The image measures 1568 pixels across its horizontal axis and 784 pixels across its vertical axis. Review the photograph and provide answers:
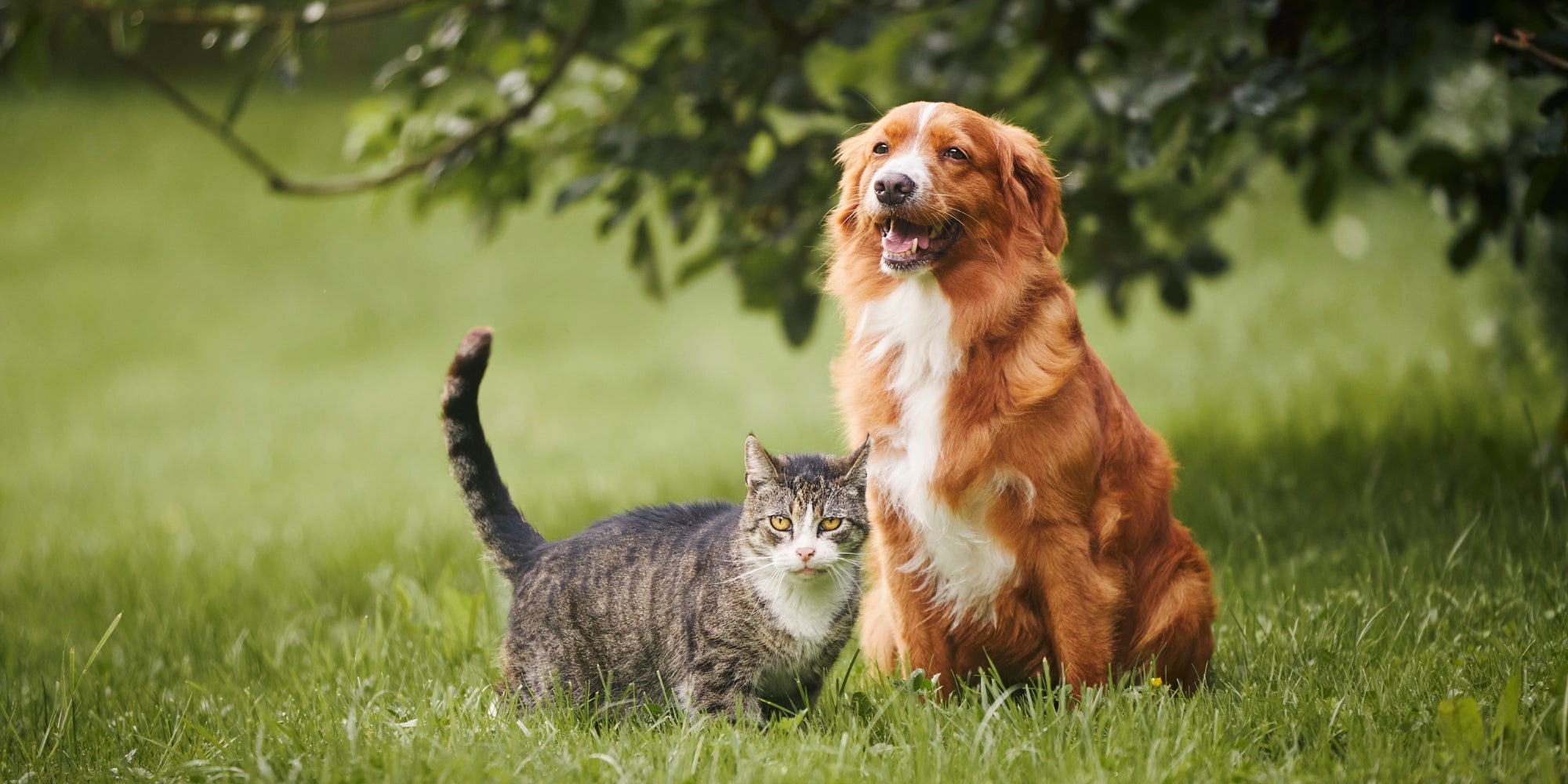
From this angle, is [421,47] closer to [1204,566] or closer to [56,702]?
[56,702]

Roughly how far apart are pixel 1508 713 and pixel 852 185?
1714mm

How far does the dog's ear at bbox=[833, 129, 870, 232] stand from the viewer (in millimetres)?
2627

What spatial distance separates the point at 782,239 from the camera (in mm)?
Result: 4215

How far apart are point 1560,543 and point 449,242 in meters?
12.0

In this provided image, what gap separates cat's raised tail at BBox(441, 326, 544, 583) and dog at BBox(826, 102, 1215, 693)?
34.5 inches

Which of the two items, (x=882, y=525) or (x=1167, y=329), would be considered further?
(x=1167, y=329)

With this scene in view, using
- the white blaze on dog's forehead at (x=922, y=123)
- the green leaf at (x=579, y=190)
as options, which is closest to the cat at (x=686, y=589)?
the white blaze on dog's forehead at (x=922, y=123)

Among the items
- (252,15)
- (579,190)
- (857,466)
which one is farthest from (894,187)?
(252,15)

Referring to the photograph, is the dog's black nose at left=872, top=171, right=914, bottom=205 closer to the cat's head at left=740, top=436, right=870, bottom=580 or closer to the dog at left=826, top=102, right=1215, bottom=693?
the dog at left=826, top=102, right=1215, bottom=693

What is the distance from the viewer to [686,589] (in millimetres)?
2850

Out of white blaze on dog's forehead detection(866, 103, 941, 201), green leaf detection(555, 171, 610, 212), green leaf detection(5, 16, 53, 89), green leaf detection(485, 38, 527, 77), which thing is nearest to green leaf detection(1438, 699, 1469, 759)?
white blaze on dog's forehead detection(866, 103, 941, 201)

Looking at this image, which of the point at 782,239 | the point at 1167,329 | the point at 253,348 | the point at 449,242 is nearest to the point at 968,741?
the point at 782,239

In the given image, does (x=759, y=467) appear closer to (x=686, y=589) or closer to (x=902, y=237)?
(x=686, y=589)

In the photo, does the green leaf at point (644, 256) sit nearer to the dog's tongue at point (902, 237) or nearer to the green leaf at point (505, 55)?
the green leaf at point (505, 55)
